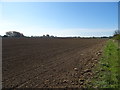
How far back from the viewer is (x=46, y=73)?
1164cm

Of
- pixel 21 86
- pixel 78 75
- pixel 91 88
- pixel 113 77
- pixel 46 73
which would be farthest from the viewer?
pixel 46 73

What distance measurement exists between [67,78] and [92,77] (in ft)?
3.56

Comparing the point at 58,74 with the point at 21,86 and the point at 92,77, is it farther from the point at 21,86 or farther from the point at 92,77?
the point at 21,86

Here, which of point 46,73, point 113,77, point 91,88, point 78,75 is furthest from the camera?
point 46,73

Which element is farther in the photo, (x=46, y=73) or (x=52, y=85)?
(x=46, y=73)

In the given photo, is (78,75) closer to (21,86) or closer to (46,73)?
(46,73)

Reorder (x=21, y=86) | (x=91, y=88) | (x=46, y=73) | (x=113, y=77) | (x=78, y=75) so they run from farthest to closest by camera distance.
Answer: (x=46, y=73)
(x=78, y=75)
(x=113, y=77)
(x=21, y=86)
(x=91, y=88)

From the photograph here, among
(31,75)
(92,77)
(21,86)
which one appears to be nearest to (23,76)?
(31,75)

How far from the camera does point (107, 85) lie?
8469 millimetres

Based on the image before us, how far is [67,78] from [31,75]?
1945 mm

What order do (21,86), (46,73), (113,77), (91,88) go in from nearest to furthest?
(91,88) → (21,86) → (113,77) → (46,73)

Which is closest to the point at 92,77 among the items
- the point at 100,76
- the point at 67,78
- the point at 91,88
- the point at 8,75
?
the point at 100,76

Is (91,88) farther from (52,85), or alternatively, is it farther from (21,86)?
(21,86)

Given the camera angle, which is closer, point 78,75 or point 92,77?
point 92,77
